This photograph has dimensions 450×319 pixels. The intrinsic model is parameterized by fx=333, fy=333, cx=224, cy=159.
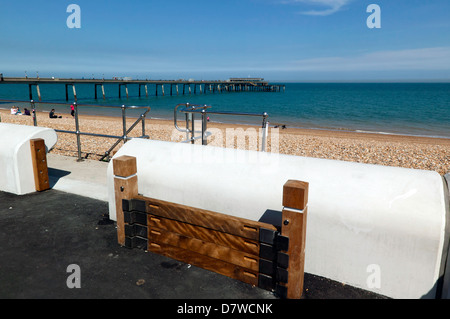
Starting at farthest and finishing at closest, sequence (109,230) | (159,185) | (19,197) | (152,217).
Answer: (19,197)
(109,230)
(159,185)
(152,217)

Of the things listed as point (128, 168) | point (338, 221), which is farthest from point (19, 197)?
point (338, 221)

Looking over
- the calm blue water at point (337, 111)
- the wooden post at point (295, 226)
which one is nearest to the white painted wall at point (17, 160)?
the wooden post at point (295, 226)

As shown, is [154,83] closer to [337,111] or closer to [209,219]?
[337,111]

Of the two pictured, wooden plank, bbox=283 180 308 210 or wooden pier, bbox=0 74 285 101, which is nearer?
wooden plank, bbox=283 180 308 210

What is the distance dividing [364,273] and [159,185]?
227 centimetres

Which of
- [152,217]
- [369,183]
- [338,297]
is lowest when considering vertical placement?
[338,297]

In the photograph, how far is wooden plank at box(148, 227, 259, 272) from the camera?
2.96 m

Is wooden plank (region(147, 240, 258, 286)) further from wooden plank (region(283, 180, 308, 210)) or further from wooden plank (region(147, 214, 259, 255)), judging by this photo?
wooden plank (region(283, 180, 308, 210))

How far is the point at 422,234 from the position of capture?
2561 millimetres

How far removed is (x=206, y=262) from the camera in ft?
10.4

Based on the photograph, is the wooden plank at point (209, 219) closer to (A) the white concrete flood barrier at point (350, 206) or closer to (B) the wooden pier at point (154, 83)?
(A) the white concrete flood barrier at point (350, 206)

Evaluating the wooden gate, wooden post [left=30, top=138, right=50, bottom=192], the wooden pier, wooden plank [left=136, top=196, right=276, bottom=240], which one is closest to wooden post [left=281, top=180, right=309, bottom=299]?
the wooden gate

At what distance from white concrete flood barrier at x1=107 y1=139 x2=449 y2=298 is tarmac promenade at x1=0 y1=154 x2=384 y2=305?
0.94ft
